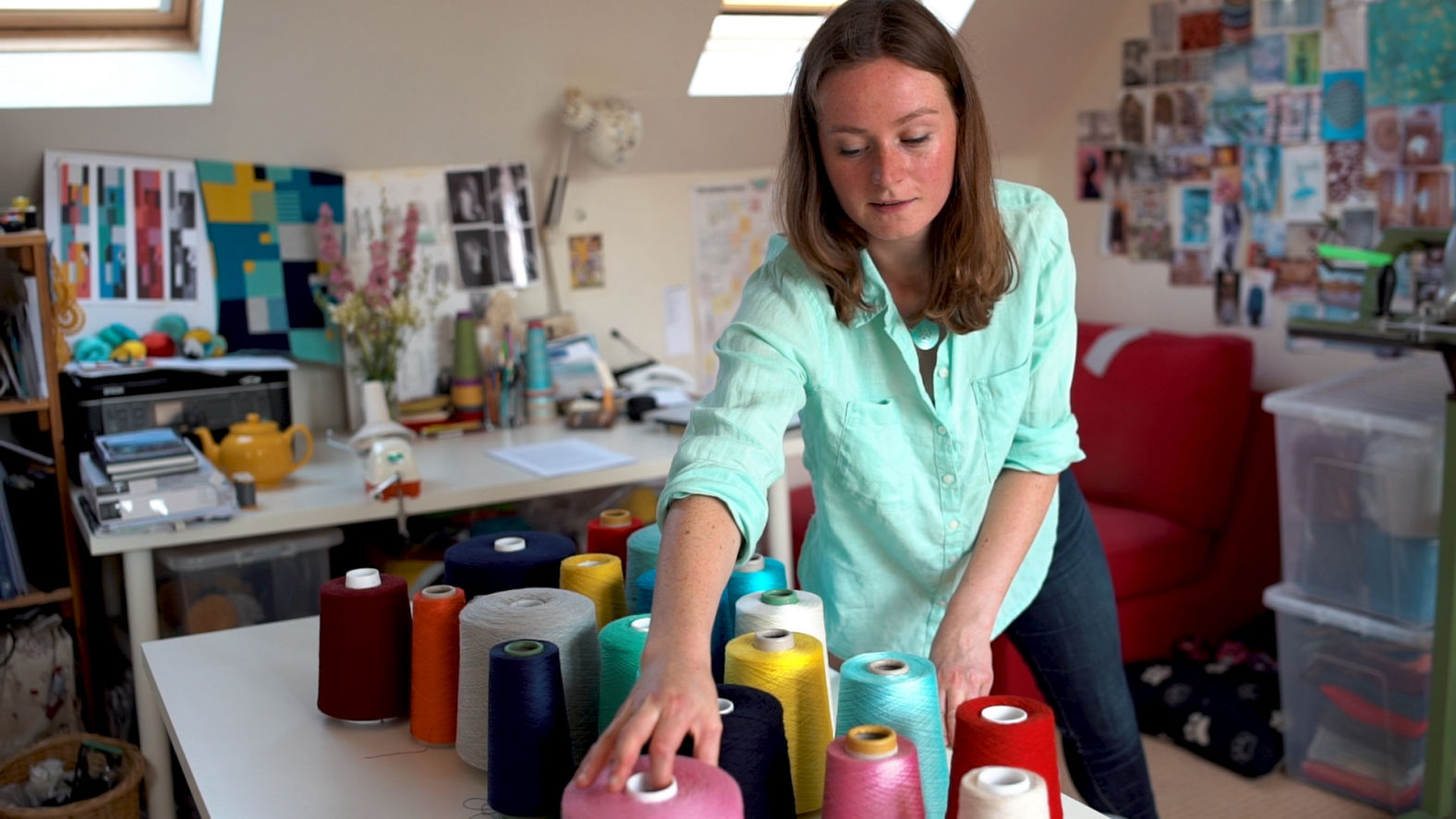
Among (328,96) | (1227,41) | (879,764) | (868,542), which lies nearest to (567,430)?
(328,96)

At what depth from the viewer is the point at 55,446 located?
97.5 inches

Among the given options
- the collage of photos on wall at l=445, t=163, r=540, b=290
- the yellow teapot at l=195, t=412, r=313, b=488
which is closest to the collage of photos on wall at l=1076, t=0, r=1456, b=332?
the collage of photos on wall at l=445, t=163, r=540, b=290

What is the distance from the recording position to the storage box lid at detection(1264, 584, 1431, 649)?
2529 millimetres

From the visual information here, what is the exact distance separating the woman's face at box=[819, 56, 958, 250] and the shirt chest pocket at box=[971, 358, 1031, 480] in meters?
0.25

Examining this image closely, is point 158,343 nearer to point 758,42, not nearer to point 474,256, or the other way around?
point 474,256

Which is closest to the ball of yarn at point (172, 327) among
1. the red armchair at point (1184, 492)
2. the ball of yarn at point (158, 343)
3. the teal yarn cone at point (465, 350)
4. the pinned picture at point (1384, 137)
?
the ball of yarn at point (158, 343)

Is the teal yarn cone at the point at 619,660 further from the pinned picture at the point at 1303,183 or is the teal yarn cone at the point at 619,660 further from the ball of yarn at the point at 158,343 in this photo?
the pinned picture at the point at 1303,183

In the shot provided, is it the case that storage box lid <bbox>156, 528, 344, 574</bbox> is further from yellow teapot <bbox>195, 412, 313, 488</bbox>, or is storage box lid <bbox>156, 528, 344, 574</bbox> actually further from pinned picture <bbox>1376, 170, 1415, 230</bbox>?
pinned picture <bbox>1376, 170, 1415, 230</bbox>

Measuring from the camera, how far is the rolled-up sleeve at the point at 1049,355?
1.57m

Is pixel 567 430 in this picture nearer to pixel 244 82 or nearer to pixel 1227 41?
pixel 244 82

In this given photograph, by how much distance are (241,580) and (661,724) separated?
1746 mm

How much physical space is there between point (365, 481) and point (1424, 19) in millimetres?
2354

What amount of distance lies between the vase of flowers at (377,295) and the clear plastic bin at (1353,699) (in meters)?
1.92

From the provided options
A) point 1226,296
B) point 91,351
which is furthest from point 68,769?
point 1226,296
